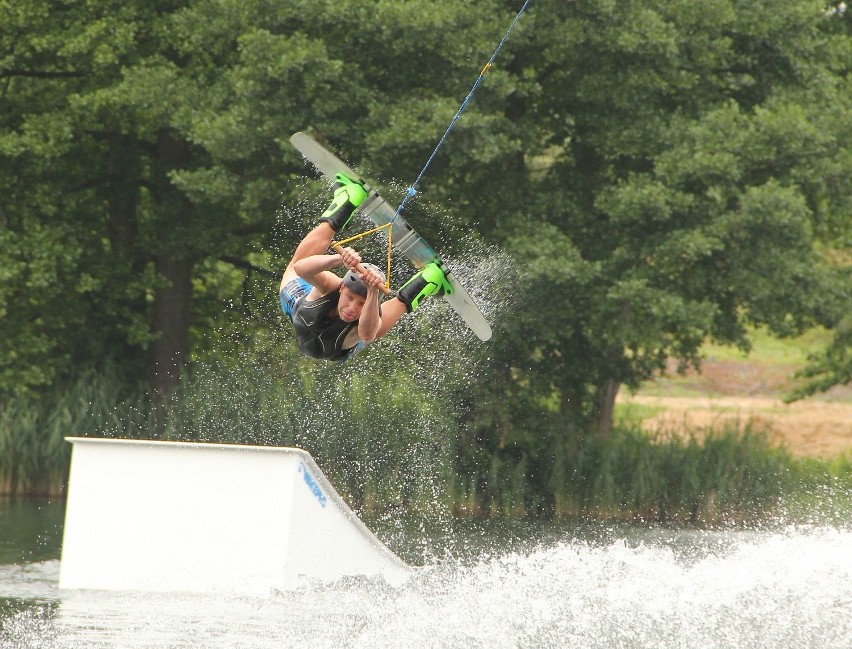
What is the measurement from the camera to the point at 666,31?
15.1 metres

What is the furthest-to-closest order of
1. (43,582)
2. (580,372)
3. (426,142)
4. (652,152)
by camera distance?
1. (580,372)
2. (652,152)
3. (426,142)
4. (43,582)

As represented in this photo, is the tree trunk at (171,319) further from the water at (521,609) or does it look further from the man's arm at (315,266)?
the man's arm at (315,266)

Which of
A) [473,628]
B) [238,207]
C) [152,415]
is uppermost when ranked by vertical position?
[238,207]

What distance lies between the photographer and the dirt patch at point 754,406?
70.5ft

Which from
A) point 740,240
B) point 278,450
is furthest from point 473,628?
point 740,240

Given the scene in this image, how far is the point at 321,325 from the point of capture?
808 cm

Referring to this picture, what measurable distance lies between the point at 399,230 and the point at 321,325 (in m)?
0.76

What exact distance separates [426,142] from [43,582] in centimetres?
626

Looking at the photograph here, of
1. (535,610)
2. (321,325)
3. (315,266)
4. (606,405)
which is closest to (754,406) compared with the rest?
(606,405)

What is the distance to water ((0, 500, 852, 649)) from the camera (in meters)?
7.81

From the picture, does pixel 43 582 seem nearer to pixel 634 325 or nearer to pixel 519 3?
pixel 634 325

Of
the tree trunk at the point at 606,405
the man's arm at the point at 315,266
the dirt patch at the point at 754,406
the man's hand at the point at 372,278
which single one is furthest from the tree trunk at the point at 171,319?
the man's hand at the point at 372,278

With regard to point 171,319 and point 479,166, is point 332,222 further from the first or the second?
point 171,319

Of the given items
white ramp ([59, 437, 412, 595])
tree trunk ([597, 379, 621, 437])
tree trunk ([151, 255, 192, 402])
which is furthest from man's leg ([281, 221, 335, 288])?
tree trunk ([597, 379, 621, 437])
